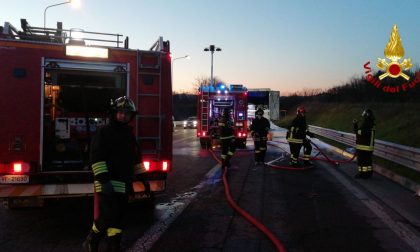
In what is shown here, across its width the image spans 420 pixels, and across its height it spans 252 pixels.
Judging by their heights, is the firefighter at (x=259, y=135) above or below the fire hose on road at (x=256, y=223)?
above

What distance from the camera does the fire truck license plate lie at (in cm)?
581

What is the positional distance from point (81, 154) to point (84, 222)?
41.2 inches

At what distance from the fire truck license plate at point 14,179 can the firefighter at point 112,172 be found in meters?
1.65

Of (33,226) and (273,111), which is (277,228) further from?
(273,111)

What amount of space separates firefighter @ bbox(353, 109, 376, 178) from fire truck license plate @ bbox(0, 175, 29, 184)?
755 cm

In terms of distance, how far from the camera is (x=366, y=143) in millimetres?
10688

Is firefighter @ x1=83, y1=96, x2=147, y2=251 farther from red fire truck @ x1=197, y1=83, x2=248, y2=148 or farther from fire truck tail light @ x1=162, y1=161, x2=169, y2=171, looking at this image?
red fire truck @ x1=197, y1=83, x2=248, y2=148

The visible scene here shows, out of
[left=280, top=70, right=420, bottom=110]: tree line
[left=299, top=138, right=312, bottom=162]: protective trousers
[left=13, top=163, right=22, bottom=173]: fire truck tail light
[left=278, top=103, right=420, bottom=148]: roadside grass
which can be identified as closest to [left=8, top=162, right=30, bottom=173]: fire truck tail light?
[left=13, top=163, right=22, bottom=173]: fire truck tail light

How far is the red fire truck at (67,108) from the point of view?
585cm

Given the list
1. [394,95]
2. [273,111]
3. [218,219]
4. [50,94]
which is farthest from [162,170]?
[273,111]

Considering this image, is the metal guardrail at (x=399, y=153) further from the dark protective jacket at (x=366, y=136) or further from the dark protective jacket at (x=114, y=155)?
the dark protective jacket at (x=114, y=155)

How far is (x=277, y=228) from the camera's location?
6.16 meters

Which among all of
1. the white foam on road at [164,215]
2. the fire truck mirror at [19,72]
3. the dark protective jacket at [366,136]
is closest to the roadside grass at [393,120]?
the dark protective jacket at [366,136]

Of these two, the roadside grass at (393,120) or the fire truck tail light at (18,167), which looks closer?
the fire truck tail light at (18,167)
